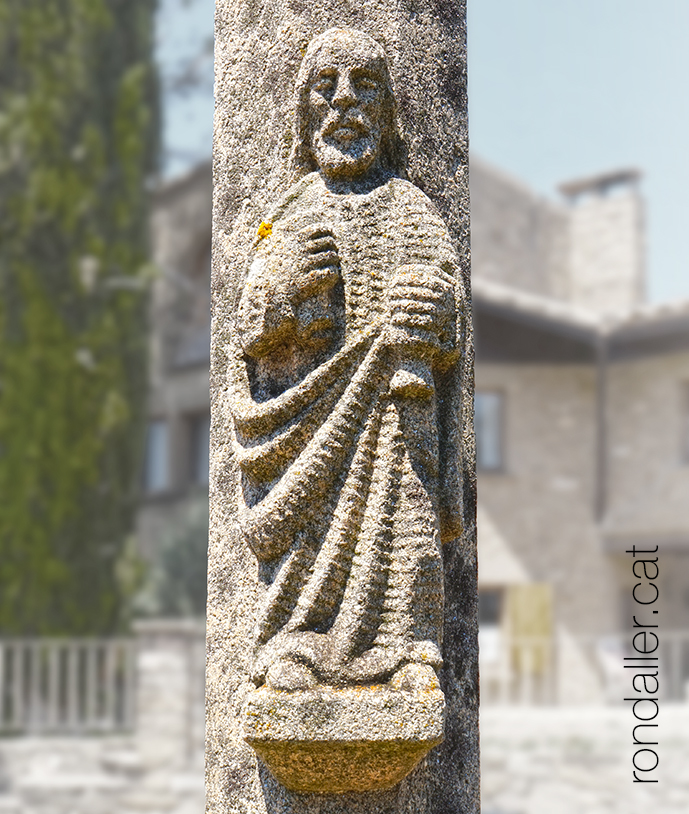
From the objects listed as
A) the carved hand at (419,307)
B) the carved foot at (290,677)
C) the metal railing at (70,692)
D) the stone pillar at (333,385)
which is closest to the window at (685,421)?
the metal railing at (70,692)

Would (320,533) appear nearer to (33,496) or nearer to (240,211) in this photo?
(240,211)

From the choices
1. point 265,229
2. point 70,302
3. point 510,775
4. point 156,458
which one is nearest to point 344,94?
point 265,229

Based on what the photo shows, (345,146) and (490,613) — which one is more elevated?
(345,146)

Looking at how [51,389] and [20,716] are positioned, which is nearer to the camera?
[20,716]

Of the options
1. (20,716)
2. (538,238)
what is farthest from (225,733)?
(538,238)

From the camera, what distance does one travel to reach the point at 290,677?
1.96 meters

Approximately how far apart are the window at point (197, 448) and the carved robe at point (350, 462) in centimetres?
1490

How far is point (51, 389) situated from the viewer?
1204 cm

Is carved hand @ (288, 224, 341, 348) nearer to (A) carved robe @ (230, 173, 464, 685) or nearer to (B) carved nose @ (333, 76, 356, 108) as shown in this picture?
(A) carved robe @ (230, 173, 464, 685)

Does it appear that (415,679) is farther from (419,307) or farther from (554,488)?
(554,488)

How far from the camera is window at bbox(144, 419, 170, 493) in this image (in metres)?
17.5

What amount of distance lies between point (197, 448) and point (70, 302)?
198 inches

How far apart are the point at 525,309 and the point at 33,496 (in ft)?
19.8

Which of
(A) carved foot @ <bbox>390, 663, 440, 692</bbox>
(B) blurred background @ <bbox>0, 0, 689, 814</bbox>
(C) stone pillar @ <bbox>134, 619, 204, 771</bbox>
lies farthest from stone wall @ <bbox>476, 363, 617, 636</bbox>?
(A) carved foot @ <bbox>390, 663, 440, 692</bbox>
